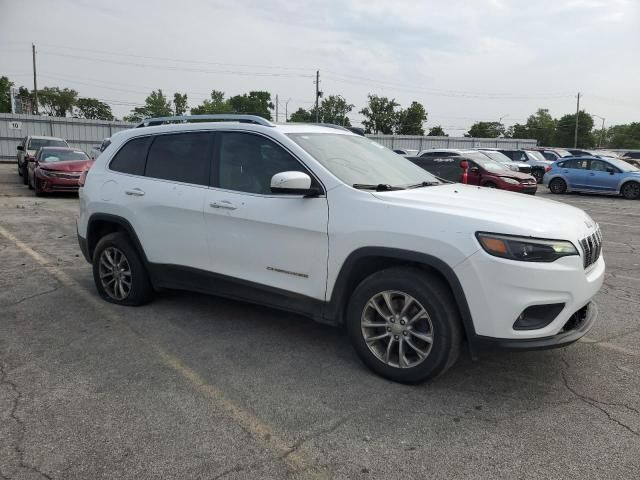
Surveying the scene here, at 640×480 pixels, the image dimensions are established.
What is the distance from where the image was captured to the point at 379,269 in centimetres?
363

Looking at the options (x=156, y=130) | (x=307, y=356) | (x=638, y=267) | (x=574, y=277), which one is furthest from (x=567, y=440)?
(x=638, y=267)

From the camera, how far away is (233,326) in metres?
4.62

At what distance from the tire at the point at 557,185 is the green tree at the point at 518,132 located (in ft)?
318

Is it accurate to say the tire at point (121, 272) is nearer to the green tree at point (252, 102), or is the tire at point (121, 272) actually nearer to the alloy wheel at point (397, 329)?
the alloy wheel at point (397, 329)

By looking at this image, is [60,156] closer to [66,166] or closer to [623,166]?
[66,166]

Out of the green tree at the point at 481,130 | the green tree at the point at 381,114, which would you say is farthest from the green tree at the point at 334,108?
the green tree at the point at 481,130

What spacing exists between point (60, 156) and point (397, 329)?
614 inches

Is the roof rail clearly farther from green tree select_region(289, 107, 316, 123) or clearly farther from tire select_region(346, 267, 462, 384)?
green tree select_region(289, 107, 316, 123)

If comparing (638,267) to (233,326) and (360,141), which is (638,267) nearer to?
(360,141)

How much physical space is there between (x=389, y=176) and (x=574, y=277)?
1.58 meters

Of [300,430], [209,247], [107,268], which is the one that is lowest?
[300,430]

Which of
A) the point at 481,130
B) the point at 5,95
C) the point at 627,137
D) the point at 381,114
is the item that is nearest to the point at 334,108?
the point at 381,114

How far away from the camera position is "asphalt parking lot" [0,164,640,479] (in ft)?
8.73

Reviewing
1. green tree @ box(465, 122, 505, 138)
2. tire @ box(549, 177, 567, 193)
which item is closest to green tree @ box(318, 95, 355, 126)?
green tree @ box(465, 122, 505, 138)
